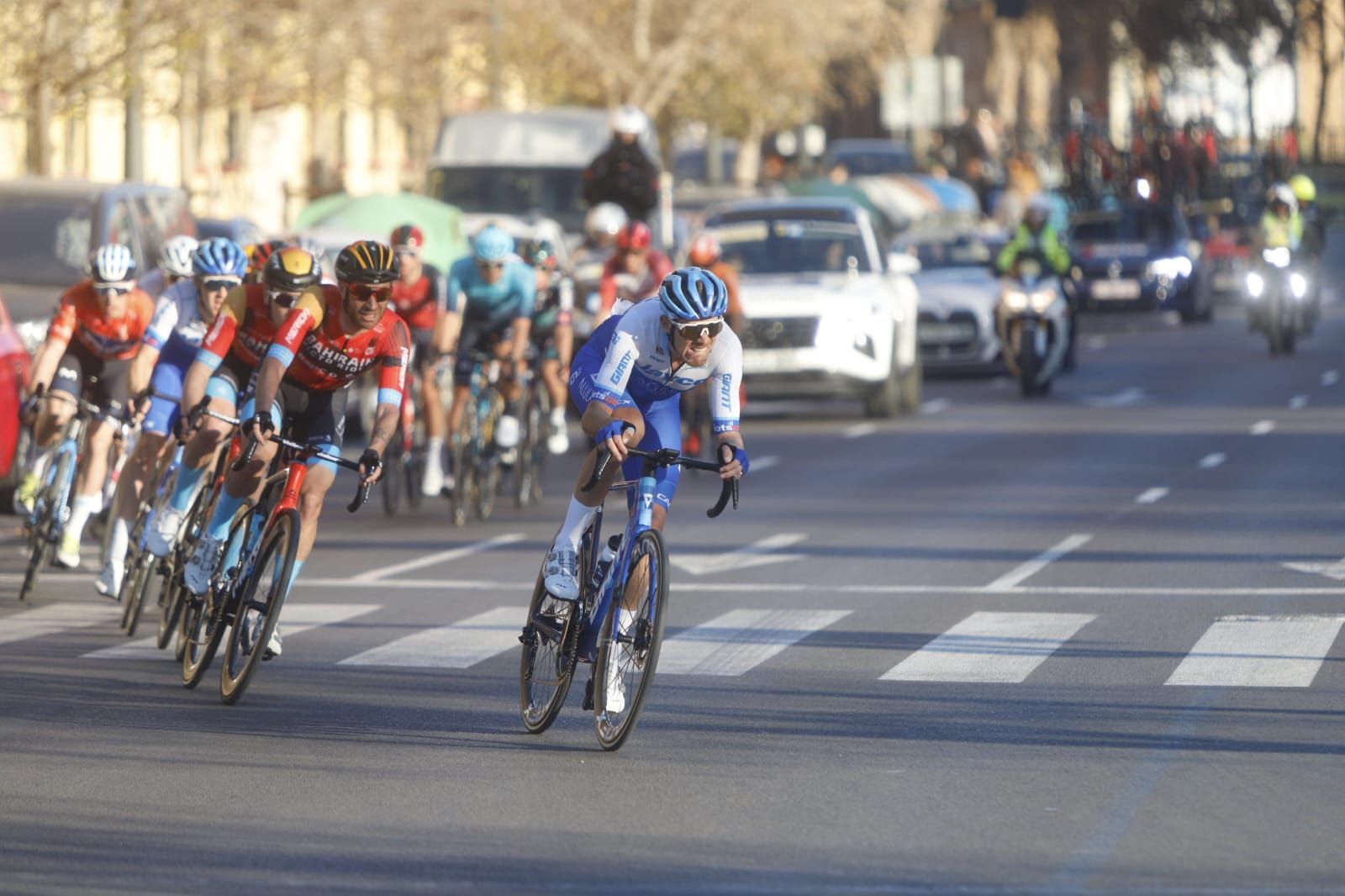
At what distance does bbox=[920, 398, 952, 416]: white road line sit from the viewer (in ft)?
89.5

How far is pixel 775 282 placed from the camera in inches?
991

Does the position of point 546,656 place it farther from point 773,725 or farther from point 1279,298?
point 1279,298

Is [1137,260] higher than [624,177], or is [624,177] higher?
[624,177]

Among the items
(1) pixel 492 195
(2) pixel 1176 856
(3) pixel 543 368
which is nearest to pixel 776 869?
(2) pixel 1176 856

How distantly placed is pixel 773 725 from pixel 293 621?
155 inches

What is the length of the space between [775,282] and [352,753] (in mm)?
16063

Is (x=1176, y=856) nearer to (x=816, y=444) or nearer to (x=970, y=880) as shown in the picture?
(x=970, y=880)

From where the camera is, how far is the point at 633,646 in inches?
366

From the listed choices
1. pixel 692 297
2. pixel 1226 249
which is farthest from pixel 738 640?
pixel 1226 249

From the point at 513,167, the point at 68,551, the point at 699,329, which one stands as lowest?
the point at 68,551

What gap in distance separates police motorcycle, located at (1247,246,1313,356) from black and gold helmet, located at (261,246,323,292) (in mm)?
22044

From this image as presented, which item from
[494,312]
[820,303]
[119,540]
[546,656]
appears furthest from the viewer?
[820,303]

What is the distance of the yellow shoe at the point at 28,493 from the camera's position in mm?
15055

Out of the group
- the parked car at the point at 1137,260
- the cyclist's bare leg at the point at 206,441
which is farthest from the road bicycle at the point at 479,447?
the parked car at the point at 1137,260
